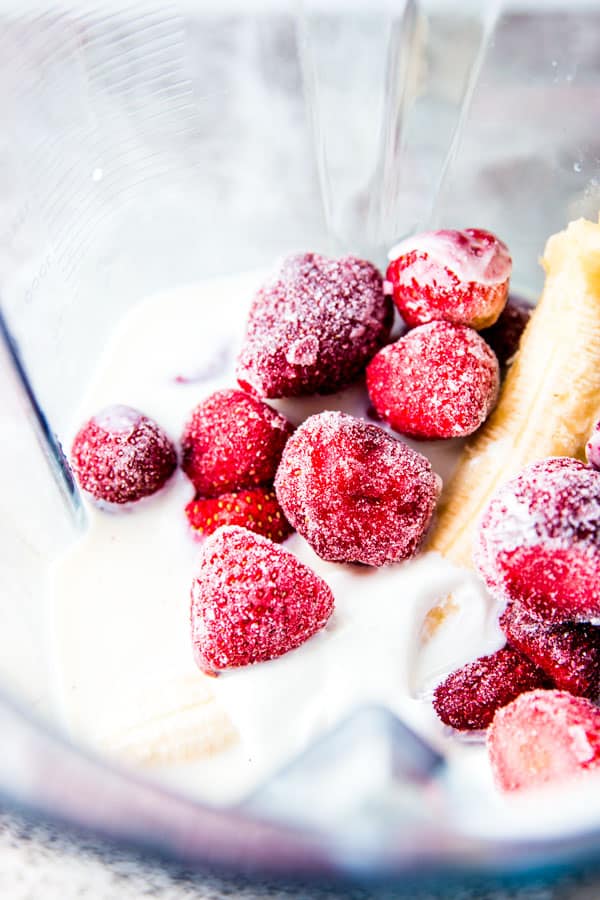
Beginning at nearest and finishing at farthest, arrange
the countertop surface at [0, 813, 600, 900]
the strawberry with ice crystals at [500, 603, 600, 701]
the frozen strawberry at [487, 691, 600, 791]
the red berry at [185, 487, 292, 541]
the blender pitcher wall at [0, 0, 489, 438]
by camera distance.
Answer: the countertop surface at [0, 813, 600, 900] → the frozen strawberry at [487, 691, 600, 791] → the strawberry with ice crystals at [500, 603, 600, 701] → the red berry at [185, 487, 292, 541] → the blender pitcher wall at [0, 0, 489, 438]

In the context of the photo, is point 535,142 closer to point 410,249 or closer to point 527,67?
point 527,67

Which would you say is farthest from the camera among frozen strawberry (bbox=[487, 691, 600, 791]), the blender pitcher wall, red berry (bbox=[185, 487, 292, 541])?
the blender pitcher wall

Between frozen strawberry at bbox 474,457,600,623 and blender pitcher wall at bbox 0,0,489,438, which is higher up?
blender pitcher wall at bbox 0,0,489,438

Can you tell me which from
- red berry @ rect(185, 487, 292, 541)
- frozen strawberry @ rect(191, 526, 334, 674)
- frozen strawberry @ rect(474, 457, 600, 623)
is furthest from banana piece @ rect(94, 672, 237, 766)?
frozen strawberry @ rect(474, 457, 600, 623)

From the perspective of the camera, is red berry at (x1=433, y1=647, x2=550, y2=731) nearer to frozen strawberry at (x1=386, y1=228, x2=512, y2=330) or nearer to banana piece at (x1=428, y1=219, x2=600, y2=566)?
banana piece at (x1=428, y1=219, x2=600, y2=566)

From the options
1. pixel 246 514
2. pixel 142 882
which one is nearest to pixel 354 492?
pixel 246 514

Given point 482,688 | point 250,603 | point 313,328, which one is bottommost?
point 482,688

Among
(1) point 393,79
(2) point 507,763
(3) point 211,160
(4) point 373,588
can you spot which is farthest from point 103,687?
(1) point 393,79

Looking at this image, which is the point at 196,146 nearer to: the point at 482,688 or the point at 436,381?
the point at 436,381
